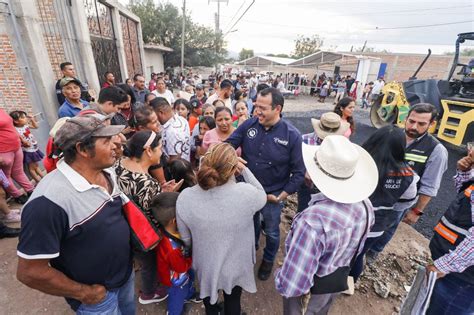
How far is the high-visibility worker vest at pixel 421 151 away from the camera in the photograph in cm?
256

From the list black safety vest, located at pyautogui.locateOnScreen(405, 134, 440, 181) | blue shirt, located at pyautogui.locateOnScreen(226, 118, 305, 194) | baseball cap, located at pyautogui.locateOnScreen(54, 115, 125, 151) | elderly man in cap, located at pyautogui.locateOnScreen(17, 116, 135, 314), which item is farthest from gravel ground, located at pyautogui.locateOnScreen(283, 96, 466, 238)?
baseball cap, located at pyautogui.locateOnScreen(54, 115, 125, 151)

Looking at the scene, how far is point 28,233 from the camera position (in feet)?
3.56

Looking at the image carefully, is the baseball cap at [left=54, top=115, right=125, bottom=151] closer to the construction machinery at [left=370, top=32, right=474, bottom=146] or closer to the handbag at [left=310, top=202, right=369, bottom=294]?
the handbag at [left=310, top=202, right=369, bottom=294]

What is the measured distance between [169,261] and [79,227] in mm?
823

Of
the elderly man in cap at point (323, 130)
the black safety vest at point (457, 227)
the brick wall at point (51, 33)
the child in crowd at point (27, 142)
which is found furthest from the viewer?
the brick wall at point (51, 33)

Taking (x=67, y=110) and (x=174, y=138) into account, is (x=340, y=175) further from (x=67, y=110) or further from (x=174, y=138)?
(x=67, y=110)

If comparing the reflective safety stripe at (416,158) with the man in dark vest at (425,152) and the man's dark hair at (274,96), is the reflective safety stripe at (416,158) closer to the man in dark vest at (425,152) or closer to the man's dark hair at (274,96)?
the man in dark vest at (425,152)

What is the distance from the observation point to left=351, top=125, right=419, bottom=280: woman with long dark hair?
1.81 m

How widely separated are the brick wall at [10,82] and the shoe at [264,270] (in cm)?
541

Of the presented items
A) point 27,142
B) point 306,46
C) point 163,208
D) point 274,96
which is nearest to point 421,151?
point 274,96

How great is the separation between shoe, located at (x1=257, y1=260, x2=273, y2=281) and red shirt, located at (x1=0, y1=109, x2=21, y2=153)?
12.2 feet

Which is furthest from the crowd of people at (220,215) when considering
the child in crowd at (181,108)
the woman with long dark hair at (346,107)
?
the child in crowd at (181,108)

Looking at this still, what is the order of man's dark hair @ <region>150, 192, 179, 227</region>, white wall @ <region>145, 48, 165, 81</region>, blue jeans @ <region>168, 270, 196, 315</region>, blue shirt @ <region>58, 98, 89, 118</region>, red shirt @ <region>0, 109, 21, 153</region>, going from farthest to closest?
white wall @ <region>145, 48, 165, 81</region>
blue shirt @ <region>58, 98, 89, 118</region>
red shirt @ <region>0, 109, 21, 153</region>
blue jeans @ <region>168, 270, 196, 315</region>
man's dark hair @ <region>150, 192, 179, 227</region>

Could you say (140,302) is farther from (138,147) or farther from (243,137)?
(243,137)
